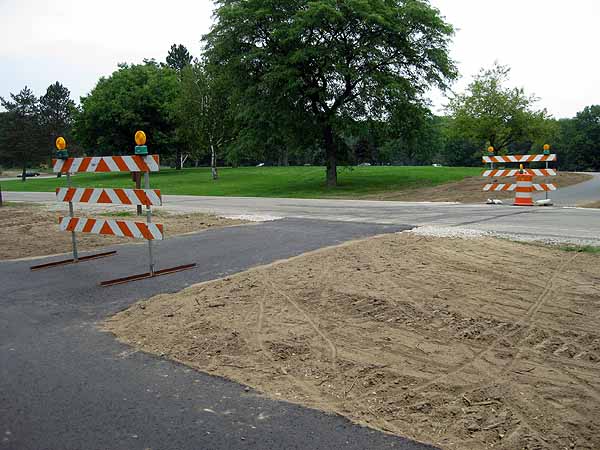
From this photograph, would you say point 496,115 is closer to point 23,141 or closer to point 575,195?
point 575,195

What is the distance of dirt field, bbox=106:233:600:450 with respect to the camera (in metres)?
3.58

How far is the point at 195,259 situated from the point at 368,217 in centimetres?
684

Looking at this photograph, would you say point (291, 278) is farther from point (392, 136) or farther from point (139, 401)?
point (392, 136)

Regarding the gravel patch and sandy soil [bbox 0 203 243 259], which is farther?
sandy soil [bbox 0 203 243 259]

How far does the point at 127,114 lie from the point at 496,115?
124 ft

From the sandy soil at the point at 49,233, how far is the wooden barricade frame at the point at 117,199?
1.53 metres

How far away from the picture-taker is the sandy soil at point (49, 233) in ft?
35.8

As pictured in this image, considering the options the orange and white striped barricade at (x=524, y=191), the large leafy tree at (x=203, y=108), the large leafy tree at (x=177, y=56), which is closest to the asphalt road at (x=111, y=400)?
the orange and white striped barricade at (x=524, y=191)

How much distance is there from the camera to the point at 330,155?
33469 millimetres

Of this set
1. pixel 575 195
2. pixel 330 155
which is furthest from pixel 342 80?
pixel 575 195

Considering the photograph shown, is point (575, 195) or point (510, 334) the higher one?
point (575, 195)

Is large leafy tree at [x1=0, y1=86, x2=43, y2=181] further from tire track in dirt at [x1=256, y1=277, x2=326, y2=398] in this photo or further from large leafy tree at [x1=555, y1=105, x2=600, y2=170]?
large leafy tree at [x1=555, y1=105, x2=600, y2=170]

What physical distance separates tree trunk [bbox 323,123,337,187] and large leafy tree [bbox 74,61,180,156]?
93.8 feet

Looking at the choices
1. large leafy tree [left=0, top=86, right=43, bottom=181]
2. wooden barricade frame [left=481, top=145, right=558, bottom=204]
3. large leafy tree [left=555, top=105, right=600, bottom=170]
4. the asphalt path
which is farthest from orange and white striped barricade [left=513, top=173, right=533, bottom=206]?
large leafy tree [left=555, top=105, right=600, bottom=170]
